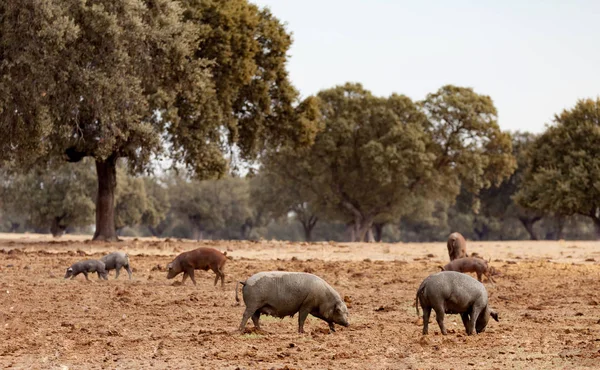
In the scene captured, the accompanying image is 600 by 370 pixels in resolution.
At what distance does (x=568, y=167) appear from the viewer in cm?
6175

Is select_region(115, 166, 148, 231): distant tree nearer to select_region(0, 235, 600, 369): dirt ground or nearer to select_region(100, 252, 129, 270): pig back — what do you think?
select_region(0, 235, 600, 369): dirt ground

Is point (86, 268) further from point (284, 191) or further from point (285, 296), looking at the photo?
point (284, 191)

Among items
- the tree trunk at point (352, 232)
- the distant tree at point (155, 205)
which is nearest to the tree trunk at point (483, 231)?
the tree trunk at point (352, 232)

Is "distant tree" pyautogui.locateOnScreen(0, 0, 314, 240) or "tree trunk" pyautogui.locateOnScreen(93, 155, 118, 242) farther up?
"distant tree" pyautogui.locateOnScreen(0, 0, 314, 240)

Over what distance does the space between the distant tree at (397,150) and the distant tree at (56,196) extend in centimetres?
1660

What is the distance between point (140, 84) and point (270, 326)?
22.6 m

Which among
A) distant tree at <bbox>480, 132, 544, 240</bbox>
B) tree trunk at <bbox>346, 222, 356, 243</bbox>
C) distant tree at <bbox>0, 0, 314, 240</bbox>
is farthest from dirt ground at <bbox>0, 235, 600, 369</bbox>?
distant tree at <bbox>480, 132, 544, 240</bbox>

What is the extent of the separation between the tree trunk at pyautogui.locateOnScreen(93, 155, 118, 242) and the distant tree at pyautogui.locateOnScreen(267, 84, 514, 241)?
23.9 meters

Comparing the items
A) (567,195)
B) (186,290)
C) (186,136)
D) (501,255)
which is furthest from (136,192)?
(186,290)

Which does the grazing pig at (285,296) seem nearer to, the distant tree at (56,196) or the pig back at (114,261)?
the pig back at (114,261)

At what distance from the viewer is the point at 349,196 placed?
69875mm

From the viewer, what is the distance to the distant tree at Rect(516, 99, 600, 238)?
196ft

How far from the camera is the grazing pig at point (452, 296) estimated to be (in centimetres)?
1241

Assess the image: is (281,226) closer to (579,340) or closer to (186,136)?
(186,136)
